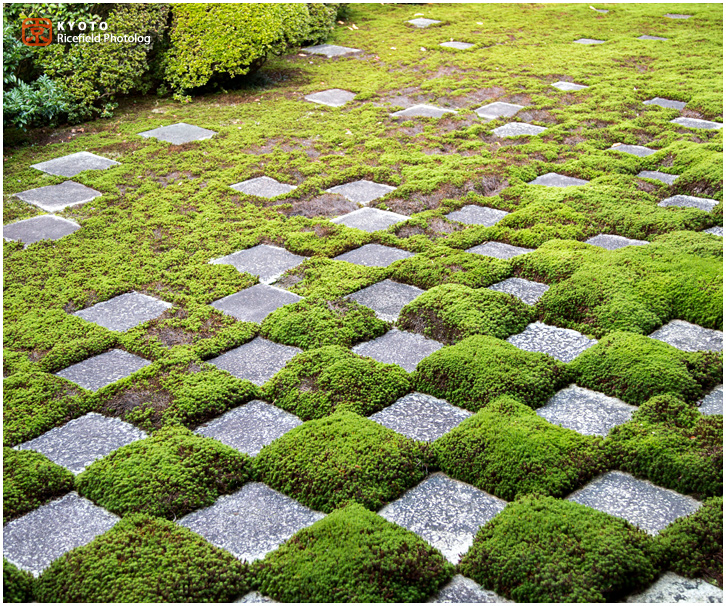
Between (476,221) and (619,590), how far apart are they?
2620 millimetres

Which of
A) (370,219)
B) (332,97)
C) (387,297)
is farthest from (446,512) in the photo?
(332,97)

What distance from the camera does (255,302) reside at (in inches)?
128

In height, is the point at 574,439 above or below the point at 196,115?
below

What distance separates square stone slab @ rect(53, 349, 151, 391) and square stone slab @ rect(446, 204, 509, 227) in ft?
6.91

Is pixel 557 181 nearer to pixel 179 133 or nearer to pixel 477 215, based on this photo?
pixel 477 215

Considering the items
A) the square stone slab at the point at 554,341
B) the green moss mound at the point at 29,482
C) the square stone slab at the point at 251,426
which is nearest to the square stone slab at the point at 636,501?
the square stone slab at the point at 554,341

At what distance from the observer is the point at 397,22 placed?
33.1ft

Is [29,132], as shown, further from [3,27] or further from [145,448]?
[145,448]

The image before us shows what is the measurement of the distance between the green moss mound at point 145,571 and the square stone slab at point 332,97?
519 cm

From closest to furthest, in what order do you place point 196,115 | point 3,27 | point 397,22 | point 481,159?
point 481,159 < point 3,27 < point 196,115 < point 397,22

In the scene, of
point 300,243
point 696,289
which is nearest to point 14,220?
point 300,243

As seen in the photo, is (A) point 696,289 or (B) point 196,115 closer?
(A) point 696,289

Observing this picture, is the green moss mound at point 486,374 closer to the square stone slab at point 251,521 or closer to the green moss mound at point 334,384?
the green moss mound at point 334,384

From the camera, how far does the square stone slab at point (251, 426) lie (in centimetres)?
235
